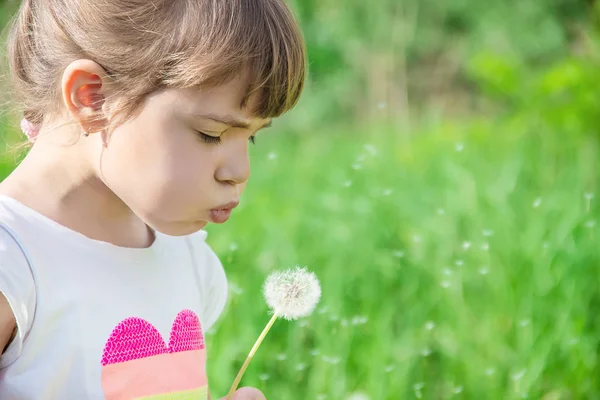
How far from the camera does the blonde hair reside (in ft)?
3.56

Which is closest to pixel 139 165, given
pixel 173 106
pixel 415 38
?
pixel 173 106

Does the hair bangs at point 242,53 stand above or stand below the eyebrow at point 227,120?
above

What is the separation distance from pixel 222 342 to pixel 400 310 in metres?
0.47

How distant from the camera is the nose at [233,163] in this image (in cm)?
111

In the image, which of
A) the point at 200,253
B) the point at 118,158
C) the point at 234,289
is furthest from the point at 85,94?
the point at 234,289

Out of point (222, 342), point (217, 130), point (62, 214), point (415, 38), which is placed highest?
point (217, 130)

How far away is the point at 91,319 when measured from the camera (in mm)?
1095

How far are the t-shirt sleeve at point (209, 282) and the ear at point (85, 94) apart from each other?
33cm

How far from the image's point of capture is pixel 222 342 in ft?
6.09

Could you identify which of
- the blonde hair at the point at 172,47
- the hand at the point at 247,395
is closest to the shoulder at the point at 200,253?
the hand at the point at 247,395

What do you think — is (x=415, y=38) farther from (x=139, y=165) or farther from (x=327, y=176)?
(x=139, y=165)

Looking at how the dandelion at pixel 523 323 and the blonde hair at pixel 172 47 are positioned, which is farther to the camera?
the dandelion at pixel 523 323

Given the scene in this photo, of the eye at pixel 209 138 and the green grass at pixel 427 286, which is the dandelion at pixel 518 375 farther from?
the eye at pixel 209 138

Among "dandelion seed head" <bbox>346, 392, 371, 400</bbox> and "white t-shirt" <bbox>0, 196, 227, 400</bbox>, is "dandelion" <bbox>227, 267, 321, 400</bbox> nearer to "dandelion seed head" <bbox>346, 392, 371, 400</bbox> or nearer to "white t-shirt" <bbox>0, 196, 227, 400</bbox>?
"white t-shirt" <bbox>0, 196, 227, 400</bbox>
